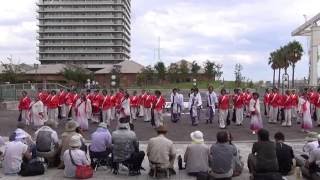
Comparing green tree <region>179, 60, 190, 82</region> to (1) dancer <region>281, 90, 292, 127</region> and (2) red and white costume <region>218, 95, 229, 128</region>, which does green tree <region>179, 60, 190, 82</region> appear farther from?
(2) red and white costume <region>218, 95, 229, 128</region>

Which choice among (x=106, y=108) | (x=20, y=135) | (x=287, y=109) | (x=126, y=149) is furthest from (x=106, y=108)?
(x=126, y=149)

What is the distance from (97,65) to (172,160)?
125860 millimetres

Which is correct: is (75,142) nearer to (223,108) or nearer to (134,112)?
(223,108)

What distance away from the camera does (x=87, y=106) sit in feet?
83.1

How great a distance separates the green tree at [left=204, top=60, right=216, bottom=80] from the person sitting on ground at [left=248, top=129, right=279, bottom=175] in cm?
8928

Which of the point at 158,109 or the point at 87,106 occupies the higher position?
the point at 87,106

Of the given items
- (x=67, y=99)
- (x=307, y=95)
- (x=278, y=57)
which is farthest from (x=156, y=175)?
(x=278, y=57)

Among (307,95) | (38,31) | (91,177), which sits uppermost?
(38,31)

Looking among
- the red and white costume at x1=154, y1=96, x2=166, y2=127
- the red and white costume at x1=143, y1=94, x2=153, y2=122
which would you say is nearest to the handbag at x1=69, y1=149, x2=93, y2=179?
the red and white costume at x1=154, y1=96, x2=166, y2=127

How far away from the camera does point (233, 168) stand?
12.7 m

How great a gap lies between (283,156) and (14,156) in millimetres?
6642

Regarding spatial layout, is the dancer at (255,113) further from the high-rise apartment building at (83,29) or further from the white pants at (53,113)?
the high-rise apartment building at (83,29)

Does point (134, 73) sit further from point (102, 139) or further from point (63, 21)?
point (102, 139)

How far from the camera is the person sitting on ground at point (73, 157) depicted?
43.8 feet
